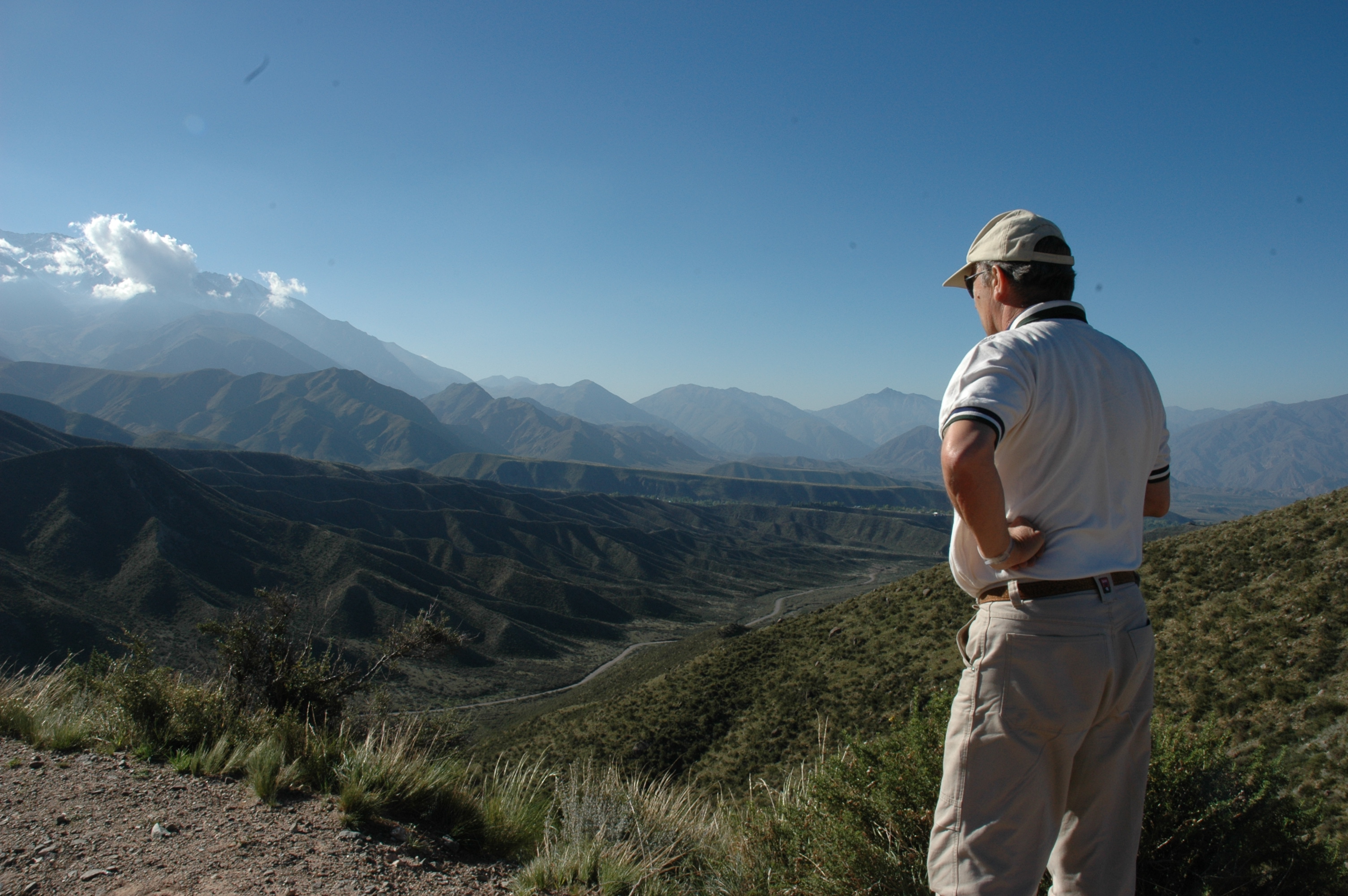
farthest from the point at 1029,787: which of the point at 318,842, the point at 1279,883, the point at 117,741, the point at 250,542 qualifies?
the point at 250,542

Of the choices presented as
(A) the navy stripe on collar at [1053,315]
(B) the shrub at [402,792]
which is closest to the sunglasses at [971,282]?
(A) the navy stripe on collar at [1053,315]

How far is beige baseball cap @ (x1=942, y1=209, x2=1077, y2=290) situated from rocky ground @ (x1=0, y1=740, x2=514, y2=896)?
3.14m

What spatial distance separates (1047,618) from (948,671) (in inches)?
605

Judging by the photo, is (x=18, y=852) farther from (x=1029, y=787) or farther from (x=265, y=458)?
(x=265, y=458)

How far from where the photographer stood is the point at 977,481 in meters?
1.53

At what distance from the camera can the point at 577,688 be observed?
1623 inches

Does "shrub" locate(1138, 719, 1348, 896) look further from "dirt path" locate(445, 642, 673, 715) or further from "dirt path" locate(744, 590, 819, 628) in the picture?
"dirt path" locate(744, 590, 819, 628)

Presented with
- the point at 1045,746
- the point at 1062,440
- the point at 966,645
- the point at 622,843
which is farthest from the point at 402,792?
the point at 1062,440

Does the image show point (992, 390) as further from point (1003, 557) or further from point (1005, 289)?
point (1005, 289)

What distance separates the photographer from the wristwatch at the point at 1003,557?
160 centimetres

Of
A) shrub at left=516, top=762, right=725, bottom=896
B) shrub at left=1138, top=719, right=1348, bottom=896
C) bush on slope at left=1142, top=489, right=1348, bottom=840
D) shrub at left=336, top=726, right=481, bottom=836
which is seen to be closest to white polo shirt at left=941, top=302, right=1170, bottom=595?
shrub at left=1138, top=719, right=1348, bottom=896

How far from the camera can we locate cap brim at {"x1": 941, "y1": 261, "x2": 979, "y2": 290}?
2.12 meters

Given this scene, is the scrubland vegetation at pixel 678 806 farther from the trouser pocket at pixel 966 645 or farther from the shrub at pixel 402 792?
the trouser pocket at pixel 966 645

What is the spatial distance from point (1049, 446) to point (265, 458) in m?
109
